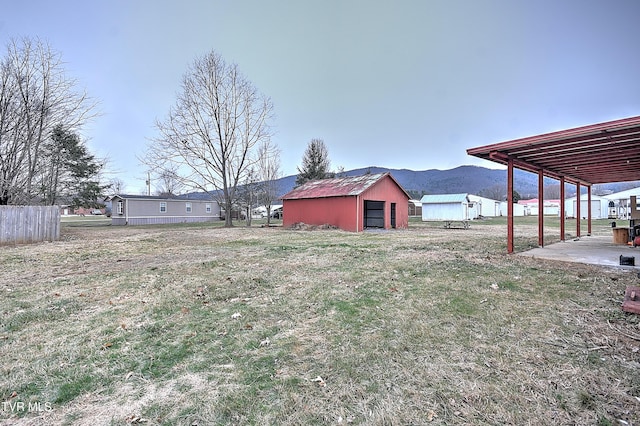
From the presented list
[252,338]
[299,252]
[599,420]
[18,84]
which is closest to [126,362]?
[252,338]

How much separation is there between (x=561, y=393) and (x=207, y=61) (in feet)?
91.7

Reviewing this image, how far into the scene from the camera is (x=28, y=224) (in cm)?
1167

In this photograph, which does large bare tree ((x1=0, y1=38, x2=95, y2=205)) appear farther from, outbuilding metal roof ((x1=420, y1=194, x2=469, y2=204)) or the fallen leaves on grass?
outbuilding metal roof ((x1=420, y1=194, x2=469, y2=204))

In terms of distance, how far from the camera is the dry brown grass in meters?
2.02

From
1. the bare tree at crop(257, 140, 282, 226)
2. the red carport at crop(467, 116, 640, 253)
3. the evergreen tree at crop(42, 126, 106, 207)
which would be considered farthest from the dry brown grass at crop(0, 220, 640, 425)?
the bare tree at crop(257, 140, 282, 226)

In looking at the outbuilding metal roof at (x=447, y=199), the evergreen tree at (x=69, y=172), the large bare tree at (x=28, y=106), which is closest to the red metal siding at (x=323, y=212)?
the large bare tree at (x=28, y=106)

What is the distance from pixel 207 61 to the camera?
23.9 m

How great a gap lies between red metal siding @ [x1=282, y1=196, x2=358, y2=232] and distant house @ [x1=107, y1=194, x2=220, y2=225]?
18.3 m

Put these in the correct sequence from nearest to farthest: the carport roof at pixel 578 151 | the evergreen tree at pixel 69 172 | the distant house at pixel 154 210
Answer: the carport roof at pixel 578 151 → the evergreen tree at pixel 69 172 → the distant house at pixel 154 210

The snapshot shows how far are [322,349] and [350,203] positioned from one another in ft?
51.5

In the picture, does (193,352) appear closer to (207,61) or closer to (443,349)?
(443,349)

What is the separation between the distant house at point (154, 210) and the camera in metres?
30.3

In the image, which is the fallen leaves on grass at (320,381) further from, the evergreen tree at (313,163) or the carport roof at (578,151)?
the evergreen tree at (313,163)

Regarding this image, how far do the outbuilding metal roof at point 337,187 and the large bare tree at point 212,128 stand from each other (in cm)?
643
